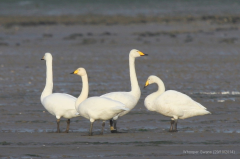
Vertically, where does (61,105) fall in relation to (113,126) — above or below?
above

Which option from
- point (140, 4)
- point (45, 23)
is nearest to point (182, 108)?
point (45, 23)

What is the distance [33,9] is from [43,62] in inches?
1709

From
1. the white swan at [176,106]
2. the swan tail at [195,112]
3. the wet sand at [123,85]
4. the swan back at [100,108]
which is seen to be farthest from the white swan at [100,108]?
the swan tail at [195,112]

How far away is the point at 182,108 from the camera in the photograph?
9.62m

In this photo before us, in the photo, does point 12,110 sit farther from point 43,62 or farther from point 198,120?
point 43,62

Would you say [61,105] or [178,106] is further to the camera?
[178,106]

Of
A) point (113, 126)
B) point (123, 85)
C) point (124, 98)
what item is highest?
point (123, 85)

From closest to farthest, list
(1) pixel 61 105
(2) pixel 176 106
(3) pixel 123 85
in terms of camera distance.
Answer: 1. (1) pixel 61 105
2. (2) pixel 176 106
3. (3) pixel 123 85

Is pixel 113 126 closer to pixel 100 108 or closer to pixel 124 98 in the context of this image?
pixel 124 98

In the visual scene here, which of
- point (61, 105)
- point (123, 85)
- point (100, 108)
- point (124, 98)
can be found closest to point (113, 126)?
point (124, 98)

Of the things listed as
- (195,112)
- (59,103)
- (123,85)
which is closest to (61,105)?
(59,103)

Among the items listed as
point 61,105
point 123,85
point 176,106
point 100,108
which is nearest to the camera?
point 100,108

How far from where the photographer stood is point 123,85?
590 inches

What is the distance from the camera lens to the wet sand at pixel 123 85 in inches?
315
